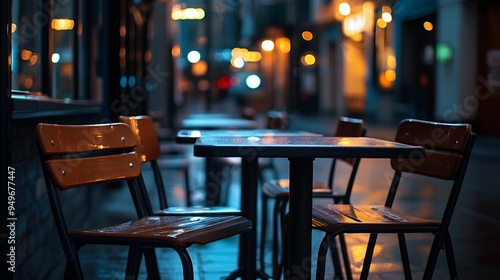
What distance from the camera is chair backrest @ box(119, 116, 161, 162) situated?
3.71 meters

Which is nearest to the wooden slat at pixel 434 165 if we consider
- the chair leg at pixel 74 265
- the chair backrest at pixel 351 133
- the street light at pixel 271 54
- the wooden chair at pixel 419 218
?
the wooden chair at pixel 419 218

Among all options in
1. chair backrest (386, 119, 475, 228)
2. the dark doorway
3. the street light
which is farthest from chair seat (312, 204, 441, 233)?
the street light

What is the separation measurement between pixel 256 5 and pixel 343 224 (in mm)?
32446

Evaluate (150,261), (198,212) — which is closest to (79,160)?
(150,261)

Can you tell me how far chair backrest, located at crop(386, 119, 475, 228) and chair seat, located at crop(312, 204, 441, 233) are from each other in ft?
0.37

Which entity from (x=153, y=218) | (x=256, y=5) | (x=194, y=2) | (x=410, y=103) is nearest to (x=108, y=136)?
(x=153, y=218)

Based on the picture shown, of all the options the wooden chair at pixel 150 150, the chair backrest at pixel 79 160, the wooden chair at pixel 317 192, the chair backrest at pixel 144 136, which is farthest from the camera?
the wooden chair at pixel 317 192

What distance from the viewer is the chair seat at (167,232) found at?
101 inches

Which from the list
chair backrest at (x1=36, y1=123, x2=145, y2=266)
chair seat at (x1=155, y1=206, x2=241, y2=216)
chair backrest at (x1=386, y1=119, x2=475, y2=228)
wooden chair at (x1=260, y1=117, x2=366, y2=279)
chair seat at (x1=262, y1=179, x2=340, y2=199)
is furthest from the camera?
chair seat at (x1=262, y1=179, x2=340, y2=199)

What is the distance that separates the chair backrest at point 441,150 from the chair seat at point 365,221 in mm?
112

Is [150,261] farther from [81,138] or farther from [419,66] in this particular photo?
[419,66]

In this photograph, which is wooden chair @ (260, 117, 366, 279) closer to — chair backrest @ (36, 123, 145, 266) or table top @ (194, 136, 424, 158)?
chair backrest @ (36, 123, 145, 266)

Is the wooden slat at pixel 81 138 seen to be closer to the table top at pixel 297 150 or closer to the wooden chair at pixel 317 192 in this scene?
the table top at pixel 297 150

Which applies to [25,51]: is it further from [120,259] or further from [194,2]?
[194,2]
